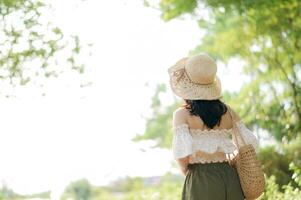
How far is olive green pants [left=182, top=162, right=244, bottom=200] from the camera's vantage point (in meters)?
3.85

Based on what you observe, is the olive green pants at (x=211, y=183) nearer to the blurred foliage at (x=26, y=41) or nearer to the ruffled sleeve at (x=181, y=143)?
the ruffled sleeve at (x=181, y=143)

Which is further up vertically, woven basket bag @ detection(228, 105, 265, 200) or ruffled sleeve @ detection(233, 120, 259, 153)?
ruffled sleeve @ detection(233, 120, 259, 153)

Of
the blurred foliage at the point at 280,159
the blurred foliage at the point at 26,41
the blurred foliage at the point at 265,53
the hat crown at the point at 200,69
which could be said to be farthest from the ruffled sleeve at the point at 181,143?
the blurred foliage at the point at 280,159

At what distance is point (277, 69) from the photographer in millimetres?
11828

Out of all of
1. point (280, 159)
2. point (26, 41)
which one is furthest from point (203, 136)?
point (280, 159)

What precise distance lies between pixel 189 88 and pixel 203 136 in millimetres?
296

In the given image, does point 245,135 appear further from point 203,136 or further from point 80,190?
point 80,190

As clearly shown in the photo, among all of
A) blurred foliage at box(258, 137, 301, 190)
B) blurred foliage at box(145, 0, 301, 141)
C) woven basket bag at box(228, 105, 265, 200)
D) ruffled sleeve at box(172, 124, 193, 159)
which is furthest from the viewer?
blurred foliage at box(258, 137, 301, 190)

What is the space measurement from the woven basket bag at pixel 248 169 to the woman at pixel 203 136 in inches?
1.2

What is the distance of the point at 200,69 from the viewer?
4016mm

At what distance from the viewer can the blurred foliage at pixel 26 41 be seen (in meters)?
7.60

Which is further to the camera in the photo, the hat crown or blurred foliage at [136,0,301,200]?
blurred foliage at [136,0,301,200]

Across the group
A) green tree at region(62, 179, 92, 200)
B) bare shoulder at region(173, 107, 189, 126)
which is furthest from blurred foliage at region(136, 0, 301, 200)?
green tree at region(62, 179, 92, 200)

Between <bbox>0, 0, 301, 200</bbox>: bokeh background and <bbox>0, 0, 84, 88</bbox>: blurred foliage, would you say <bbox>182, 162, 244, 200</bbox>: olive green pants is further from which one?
<bbox>0, 0, 84, 88</bbox>: blurred foliage
